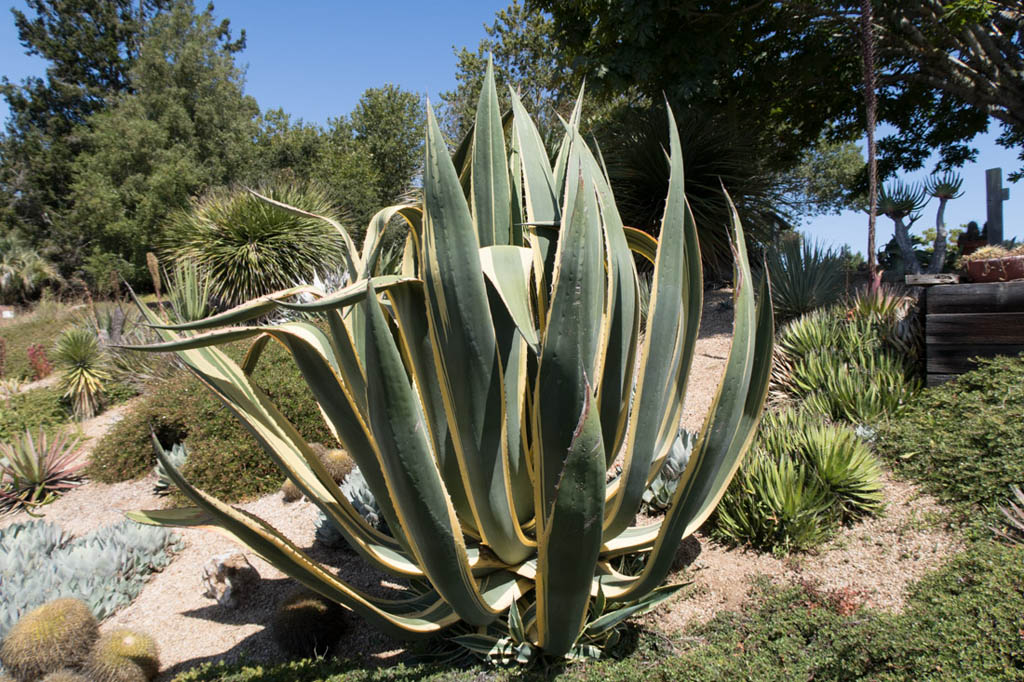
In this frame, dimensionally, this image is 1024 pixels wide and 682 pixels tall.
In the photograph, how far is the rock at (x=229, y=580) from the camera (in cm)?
374

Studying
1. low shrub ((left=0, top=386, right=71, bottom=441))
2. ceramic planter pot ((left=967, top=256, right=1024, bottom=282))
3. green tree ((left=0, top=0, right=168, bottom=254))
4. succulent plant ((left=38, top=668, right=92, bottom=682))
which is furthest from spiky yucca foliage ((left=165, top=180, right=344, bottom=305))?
green tree ((left=0, top=0, right=168, bottom=254))

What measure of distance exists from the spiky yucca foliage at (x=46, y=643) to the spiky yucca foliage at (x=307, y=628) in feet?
3.27

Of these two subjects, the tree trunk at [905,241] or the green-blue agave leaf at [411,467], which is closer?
the green-blue agave leaf at [411,467]

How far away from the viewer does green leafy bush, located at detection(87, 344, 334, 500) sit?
5.61m

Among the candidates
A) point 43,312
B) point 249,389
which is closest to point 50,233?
point 43,312

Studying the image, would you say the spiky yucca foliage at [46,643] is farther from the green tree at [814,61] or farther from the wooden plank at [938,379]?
the green tree at [814,61]

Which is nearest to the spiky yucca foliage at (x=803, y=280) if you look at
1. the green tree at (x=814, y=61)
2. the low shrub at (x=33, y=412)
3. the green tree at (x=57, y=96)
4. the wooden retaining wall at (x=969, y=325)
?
the wooden retaining wall at (x=969, y=325)

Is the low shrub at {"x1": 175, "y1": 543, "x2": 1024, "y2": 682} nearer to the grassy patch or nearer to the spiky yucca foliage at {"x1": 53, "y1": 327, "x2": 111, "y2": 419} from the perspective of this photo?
the spiky yucca foliage at {"x1": 53, "y1": 327, "x2": 111, "y2": 419}

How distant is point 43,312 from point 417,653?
21.6 meters

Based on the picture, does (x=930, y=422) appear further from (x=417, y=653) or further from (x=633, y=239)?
(x=417, y=653)

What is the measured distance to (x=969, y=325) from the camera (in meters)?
4.80

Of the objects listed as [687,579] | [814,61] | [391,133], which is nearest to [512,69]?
[391,133]

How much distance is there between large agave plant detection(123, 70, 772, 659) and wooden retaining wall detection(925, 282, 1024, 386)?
355cm

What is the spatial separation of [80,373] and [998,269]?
11.7 meters
